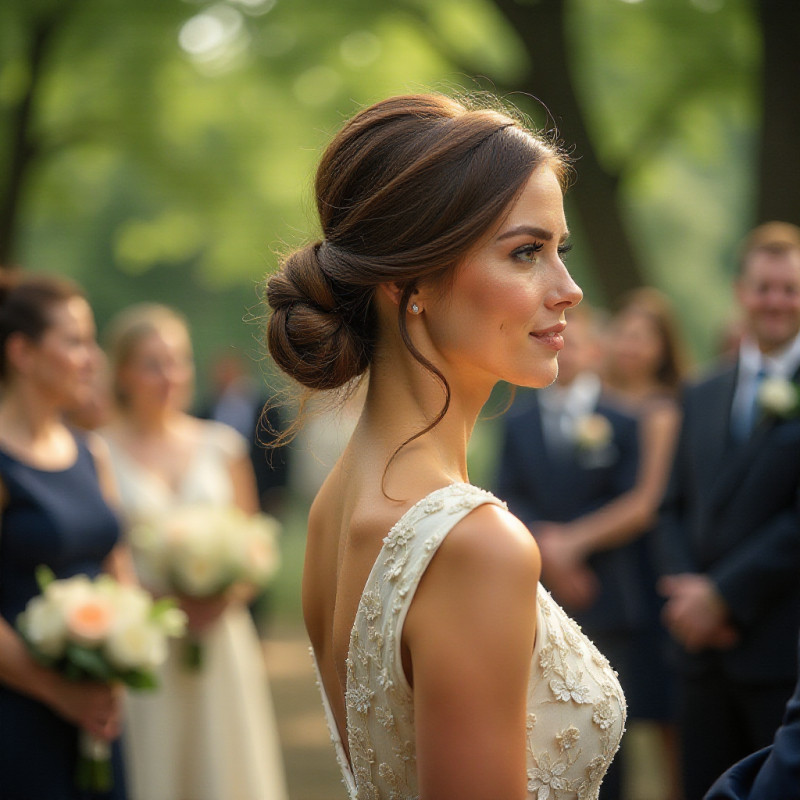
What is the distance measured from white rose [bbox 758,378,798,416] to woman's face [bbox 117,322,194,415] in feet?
11.3

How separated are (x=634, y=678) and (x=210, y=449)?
294cm

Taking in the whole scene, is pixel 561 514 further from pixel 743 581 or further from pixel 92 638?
pixel 92 638

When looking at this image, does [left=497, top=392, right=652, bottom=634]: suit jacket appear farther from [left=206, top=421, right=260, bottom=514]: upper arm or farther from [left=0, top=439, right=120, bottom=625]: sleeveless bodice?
[left=0, top=439, right=120, bottom=625]: sleeveless bodice

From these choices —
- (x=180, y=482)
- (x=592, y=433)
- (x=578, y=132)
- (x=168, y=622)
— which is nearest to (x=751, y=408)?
(x=592, y=433)

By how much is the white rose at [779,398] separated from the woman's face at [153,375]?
3.46 m

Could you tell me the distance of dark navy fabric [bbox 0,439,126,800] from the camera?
4230 mm

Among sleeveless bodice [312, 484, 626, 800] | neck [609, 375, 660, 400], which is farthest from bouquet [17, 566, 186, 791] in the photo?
neck [609, 375, 660, 400]

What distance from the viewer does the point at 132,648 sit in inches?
172

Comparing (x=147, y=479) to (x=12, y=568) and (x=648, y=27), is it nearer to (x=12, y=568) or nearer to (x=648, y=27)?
(x=12, y=568)

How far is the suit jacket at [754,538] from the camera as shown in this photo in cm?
472

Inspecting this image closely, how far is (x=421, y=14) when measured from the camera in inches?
525

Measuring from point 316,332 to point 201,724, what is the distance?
4.17m

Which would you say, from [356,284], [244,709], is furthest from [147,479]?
[356,284]

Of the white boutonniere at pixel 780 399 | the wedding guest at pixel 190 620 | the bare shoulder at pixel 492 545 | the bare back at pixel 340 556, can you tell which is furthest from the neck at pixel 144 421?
the bare shoulder at pixel 492 545
